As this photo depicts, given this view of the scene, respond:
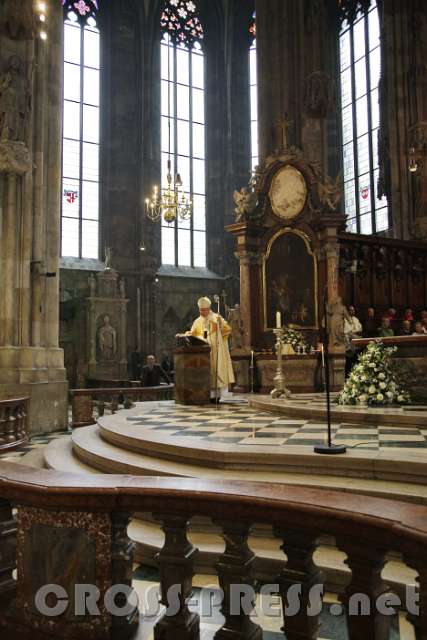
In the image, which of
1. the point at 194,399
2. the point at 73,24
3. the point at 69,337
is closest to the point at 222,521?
the point at 194,399

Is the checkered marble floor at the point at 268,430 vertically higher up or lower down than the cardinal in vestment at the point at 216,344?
lower down

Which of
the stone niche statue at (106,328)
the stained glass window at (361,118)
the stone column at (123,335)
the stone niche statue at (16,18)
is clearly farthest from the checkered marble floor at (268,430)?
the stained glass window at (361,118)

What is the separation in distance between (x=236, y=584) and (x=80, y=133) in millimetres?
24269

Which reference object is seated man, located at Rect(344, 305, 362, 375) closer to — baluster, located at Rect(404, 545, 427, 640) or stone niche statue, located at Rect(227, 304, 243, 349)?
stone niche statue, located at Rect(227, 304, 243, 349)

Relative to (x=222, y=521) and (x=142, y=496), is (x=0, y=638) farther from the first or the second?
(x=222, y=521)

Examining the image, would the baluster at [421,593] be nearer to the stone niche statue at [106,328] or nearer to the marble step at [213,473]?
the marble step at [213,473]

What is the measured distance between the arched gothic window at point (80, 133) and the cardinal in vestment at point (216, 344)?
14.4 metres

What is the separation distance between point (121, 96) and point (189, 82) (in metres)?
3.70

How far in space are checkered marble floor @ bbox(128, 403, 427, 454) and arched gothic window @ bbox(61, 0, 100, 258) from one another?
54.8 feet

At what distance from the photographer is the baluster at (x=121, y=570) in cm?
221

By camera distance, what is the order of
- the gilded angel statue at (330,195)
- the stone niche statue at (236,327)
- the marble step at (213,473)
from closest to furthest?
the marble step at (213,473) → the stone niche statue at (236,327) → the gilded angel statue at (330,195)

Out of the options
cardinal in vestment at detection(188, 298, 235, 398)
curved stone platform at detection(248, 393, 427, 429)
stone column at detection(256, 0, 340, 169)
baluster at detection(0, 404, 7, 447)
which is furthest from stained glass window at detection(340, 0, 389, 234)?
baluster at detection(0, 404, 7, 447)

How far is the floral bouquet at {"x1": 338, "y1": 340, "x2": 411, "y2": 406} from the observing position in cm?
813

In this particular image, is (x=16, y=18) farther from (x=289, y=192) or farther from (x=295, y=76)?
(x=295, y=76)
